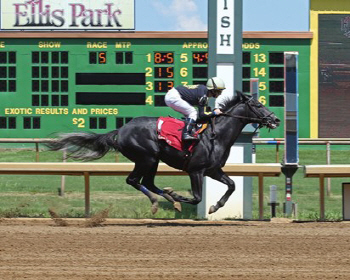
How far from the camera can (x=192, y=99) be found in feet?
30.5

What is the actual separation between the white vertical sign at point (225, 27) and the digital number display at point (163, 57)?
23.6 feet

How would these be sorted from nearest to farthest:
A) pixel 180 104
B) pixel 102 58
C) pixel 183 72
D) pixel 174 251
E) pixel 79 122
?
pixel 174 251, pixel 180 104, pixel 183 72, pixel 102 58, pixel 79 122

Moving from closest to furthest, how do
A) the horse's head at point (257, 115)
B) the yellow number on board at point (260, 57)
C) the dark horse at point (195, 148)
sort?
the dark horse at point (195, 148) < the horse's head at point (257, 115) < the yellow number on board at point (260, 57)

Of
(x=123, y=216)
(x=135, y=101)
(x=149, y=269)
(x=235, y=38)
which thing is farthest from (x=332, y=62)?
(x=149, y=269)

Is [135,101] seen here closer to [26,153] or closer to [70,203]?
[26,153]

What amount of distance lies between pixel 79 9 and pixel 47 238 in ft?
41.8

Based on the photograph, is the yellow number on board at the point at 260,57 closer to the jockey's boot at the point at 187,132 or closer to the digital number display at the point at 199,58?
the digital number display at the point at 199,58

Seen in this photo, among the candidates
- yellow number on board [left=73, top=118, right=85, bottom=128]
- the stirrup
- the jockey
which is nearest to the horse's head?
the jockey

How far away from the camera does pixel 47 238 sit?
25.7 feet

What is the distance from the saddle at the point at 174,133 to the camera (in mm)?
9047

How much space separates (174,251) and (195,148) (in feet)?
7.25

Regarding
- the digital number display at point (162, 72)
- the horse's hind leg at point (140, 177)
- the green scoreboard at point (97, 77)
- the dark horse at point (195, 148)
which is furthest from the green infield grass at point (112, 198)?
the digital number display at point (162, 72)

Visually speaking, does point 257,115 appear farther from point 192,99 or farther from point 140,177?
point 140,177

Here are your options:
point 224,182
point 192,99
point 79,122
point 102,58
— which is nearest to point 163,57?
point 102,58
